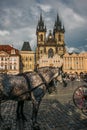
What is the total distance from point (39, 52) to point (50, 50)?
15.7 ft

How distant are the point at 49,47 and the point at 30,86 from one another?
105m

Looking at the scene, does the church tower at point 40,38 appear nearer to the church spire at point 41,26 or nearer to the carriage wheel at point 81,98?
the church spire at point 41,26

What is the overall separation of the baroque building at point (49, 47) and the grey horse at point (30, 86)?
99772 millimetres

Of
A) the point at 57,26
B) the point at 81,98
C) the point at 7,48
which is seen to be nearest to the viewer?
the point at 81,98

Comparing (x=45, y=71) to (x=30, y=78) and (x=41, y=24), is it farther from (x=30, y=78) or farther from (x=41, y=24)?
(x=41, y=24)

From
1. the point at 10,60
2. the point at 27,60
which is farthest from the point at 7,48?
the point at 27,60

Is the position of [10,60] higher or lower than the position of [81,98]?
higher

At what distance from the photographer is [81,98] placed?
1087 cm

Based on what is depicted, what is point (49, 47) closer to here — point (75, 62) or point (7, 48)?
point (75, 62)

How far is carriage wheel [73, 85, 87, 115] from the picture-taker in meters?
10.7

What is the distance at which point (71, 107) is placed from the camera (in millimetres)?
14445

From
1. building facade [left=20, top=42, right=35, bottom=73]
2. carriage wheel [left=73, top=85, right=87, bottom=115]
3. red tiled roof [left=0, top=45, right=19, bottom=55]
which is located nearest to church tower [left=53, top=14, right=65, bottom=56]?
building facade [left=20, top=42, right=35, bottom=73]

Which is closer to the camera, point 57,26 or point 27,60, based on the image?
point 27,60

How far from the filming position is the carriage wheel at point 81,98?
1069 centimetres
